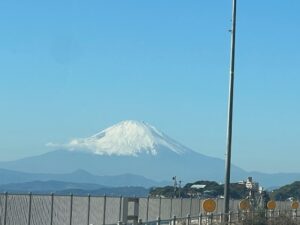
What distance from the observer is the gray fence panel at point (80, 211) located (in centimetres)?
3121

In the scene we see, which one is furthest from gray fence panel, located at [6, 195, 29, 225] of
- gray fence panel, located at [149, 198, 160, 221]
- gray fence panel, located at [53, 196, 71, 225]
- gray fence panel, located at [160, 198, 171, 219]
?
gray fence panel, located at [160, 198, 171, 219]

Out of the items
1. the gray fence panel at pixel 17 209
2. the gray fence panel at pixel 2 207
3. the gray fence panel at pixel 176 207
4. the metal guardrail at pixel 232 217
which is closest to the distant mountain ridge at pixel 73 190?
the gray fence panel at pixel 176 207

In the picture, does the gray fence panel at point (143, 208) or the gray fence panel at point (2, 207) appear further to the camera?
the gray fence panel at point (143, 208)

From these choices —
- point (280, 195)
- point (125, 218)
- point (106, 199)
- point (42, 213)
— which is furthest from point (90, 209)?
point (280, 195)

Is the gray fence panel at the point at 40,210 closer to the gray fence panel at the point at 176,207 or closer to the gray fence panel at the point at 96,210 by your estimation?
the gray fence panel at the point at 96,210

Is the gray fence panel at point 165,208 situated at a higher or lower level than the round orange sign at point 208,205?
lower

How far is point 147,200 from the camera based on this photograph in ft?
122

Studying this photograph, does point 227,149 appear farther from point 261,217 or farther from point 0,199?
point 0,199

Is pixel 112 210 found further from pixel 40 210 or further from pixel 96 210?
pixel 40 210

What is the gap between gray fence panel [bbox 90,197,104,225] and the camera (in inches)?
1282

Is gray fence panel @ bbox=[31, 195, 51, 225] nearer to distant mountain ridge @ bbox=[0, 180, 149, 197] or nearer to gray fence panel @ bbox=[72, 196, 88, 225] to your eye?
gray fence panel @ bbox=[72, 196, 88, 225]

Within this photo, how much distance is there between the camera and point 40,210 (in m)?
28.7

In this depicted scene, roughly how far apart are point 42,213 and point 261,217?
11216mm

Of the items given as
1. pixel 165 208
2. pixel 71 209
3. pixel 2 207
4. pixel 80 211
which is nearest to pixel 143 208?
pixel 165 208
